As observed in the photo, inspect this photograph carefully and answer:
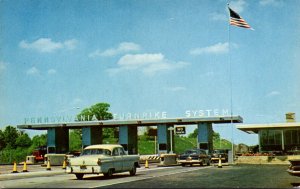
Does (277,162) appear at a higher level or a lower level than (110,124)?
lower

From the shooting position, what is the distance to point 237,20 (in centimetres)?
3434

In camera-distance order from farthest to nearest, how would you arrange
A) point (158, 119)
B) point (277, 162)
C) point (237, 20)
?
point (158, 119) → point (277, 162) → point (237, 20)

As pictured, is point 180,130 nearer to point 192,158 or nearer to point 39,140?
point 192,158

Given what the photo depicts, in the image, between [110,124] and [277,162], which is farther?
[110,124]

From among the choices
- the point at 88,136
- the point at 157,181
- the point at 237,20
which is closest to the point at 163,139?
the point at 88,136

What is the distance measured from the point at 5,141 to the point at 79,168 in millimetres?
96062

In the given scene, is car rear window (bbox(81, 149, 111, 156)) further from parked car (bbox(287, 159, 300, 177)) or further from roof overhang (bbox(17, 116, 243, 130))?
roof overhang (bbox(17, 116, 243, 130))

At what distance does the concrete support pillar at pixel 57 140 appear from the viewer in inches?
2514

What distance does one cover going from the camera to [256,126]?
146 feet

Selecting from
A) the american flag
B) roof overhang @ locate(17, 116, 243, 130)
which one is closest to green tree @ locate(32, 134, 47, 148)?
roof overhang @ locate(17, 116, 243, 130)

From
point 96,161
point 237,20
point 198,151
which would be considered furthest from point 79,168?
point 237,20

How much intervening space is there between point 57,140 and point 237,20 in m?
39.4

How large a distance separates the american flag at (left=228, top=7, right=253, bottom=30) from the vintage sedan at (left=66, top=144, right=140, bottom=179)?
56.6 feet

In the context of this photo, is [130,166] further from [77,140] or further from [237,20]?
[77,140]
